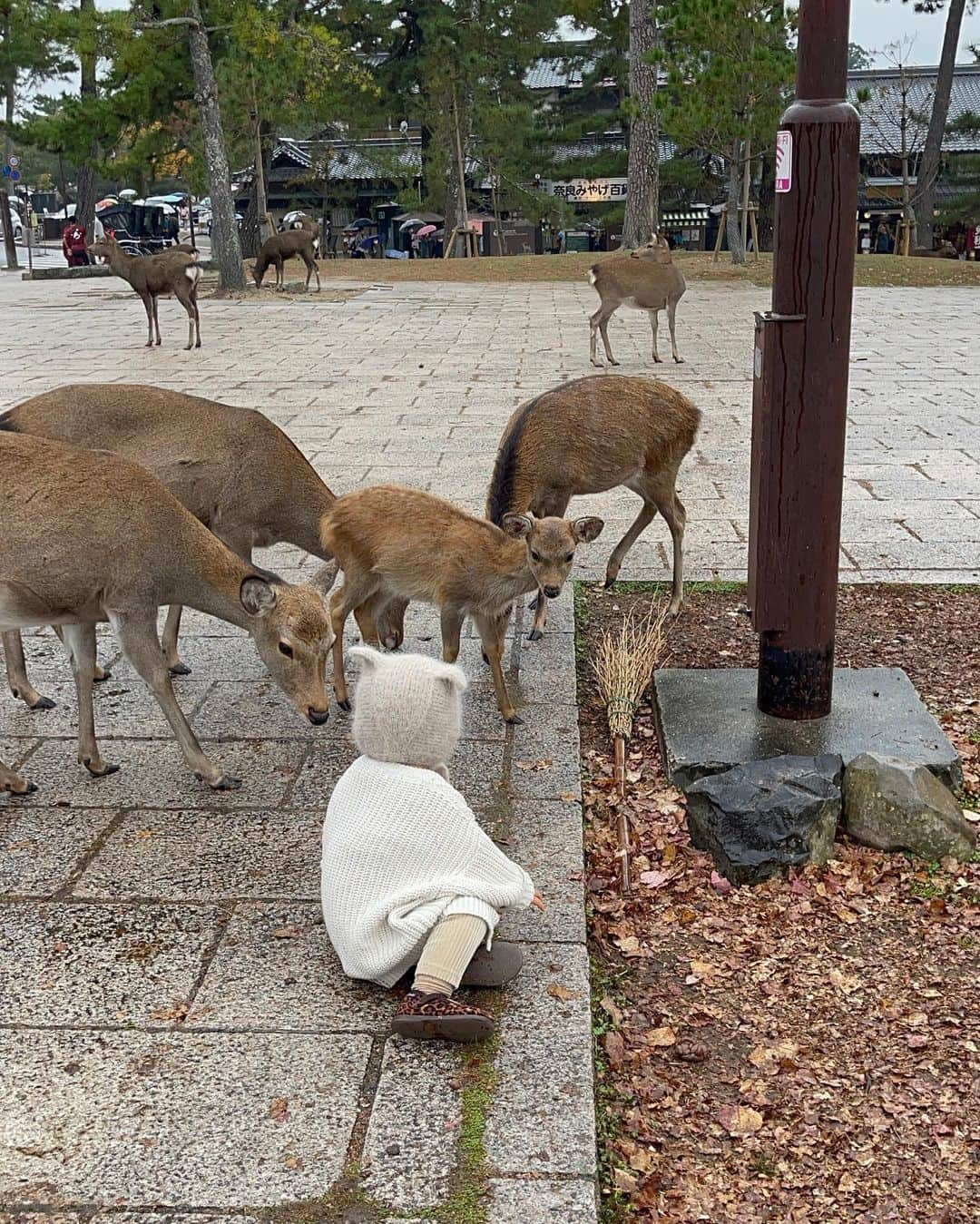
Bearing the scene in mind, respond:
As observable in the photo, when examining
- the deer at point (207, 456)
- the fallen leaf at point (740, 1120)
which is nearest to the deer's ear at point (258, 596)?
the deer at point (207, 456)

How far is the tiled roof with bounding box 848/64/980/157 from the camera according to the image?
1385 inches

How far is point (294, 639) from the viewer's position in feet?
13.8

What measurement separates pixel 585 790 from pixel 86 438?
8.01 feet

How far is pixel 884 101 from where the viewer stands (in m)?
38.7

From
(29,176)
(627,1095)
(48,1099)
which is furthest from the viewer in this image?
(29,176)

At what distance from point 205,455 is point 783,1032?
126 inches

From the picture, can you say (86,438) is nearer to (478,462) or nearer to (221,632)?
(221,632)

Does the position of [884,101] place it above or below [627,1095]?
above

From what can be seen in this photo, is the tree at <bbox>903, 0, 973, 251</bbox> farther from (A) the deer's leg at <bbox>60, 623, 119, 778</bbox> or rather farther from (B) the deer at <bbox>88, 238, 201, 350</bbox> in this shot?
(A) the deer's leg at <bbox>60, 623, 119, 778</bbox>

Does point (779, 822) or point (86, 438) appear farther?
point (86, 438)

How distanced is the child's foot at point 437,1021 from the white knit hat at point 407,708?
0.54 meters

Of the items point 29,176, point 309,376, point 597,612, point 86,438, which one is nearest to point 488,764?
point 597,612

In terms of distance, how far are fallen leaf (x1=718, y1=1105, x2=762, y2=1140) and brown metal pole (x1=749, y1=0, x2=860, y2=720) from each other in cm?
166

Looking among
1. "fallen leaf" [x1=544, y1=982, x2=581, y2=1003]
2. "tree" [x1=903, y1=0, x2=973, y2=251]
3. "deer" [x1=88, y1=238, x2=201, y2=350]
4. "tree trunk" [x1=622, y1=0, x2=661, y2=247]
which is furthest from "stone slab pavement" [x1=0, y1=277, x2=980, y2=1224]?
"tree" [x1=903, y1=0, x2=973, y2=251]
